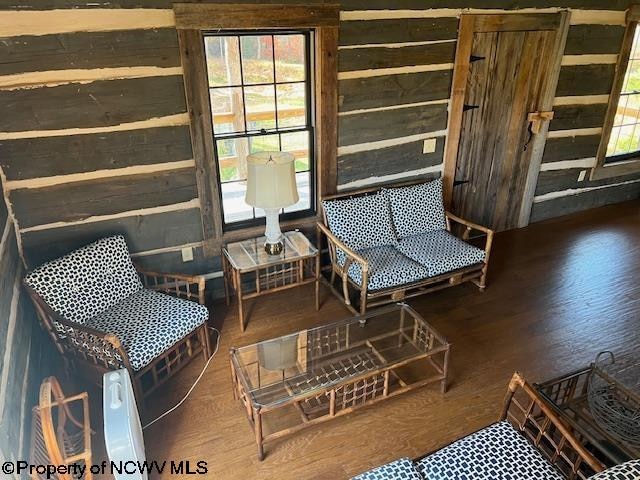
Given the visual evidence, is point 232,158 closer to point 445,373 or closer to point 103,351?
point 103,351

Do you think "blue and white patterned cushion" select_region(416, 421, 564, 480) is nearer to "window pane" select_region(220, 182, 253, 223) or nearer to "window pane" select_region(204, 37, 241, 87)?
"window pane" select_region(220, 182, 253, 223)

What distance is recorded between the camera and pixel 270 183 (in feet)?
10.4

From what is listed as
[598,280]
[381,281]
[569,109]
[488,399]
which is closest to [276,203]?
[381,281]

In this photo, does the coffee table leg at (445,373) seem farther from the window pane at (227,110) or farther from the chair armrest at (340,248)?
the window pane at (227,110)

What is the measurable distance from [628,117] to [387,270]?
3657mm

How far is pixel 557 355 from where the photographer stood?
3234mm

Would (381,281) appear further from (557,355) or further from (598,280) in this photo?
(598,280)

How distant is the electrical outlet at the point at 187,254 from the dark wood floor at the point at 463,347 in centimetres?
44

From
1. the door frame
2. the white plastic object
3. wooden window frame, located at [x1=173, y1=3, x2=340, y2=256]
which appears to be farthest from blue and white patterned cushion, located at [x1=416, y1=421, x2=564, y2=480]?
the door frame

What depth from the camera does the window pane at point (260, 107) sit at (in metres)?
3.37

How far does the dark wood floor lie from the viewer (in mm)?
2547

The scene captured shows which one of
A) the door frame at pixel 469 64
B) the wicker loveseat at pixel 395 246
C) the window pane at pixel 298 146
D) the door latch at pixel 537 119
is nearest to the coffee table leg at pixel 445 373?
the wicker loveseat at pixel 395 246

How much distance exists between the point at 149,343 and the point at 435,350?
162 cm

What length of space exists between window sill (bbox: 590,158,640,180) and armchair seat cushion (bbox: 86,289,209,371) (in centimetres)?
448
